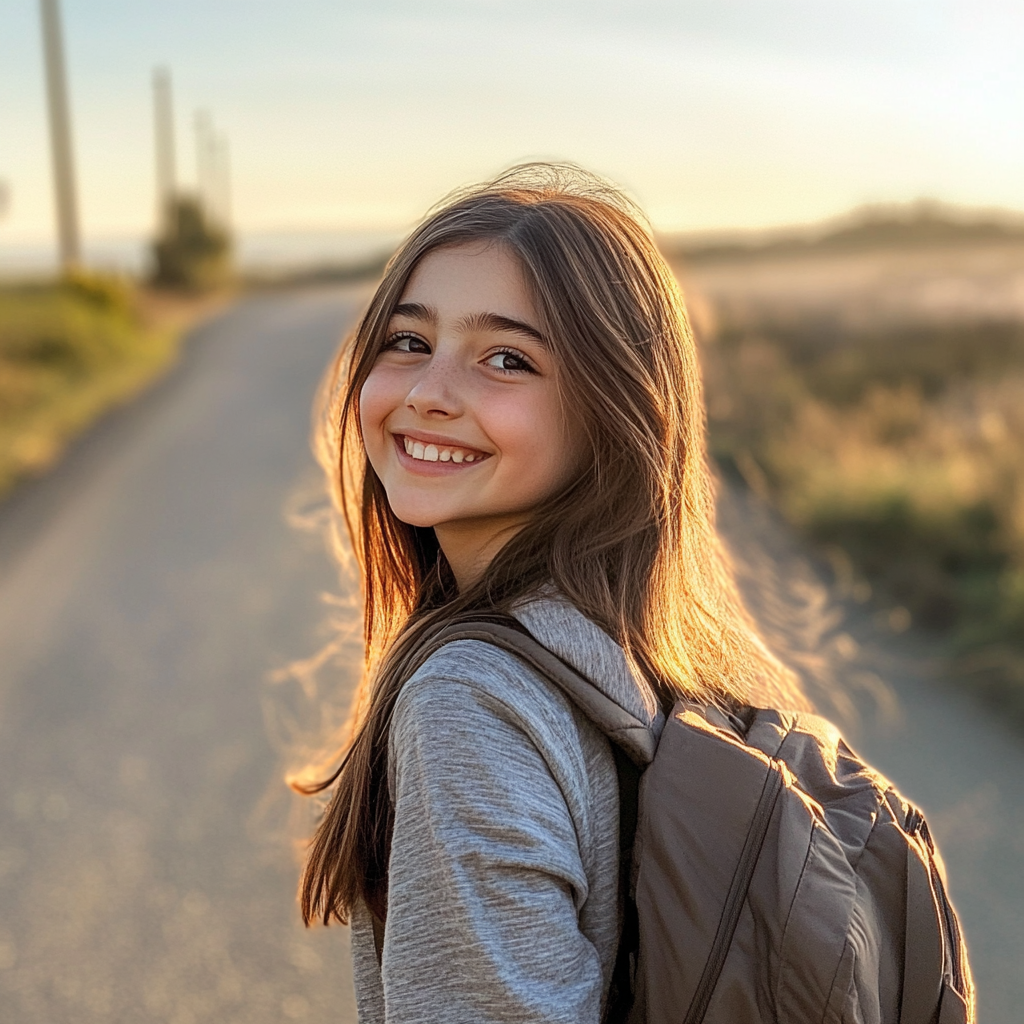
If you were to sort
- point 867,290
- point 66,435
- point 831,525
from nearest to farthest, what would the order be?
point 831,525 < point 66,435 < point 867,290

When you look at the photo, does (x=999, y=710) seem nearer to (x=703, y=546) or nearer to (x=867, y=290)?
(x=703, y=546)

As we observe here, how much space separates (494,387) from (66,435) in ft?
32.4

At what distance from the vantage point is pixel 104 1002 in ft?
9.80

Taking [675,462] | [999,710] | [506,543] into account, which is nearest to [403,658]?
[506,543]

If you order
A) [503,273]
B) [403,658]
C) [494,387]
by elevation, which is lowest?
[403,658]

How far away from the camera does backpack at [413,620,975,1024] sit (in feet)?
4.08

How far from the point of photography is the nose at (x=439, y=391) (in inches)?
64.7

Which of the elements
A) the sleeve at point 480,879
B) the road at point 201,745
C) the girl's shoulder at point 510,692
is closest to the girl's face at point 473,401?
the girl's shoulder at point 510,692

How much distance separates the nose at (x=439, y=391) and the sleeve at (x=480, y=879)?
0.48 meters

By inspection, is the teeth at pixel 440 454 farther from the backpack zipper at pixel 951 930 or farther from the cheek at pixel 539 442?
the backpack zipper at pixel 951 930

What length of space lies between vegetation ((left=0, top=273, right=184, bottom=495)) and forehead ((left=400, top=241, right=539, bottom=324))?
7659 mm

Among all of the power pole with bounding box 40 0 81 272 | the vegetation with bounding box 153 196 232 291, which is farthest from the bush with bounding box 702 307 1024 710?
the vegetation with bounding box 153 196 232 291

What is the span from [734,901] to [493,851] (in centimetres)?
28

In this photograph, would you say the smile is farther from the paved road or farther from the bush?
the bush
